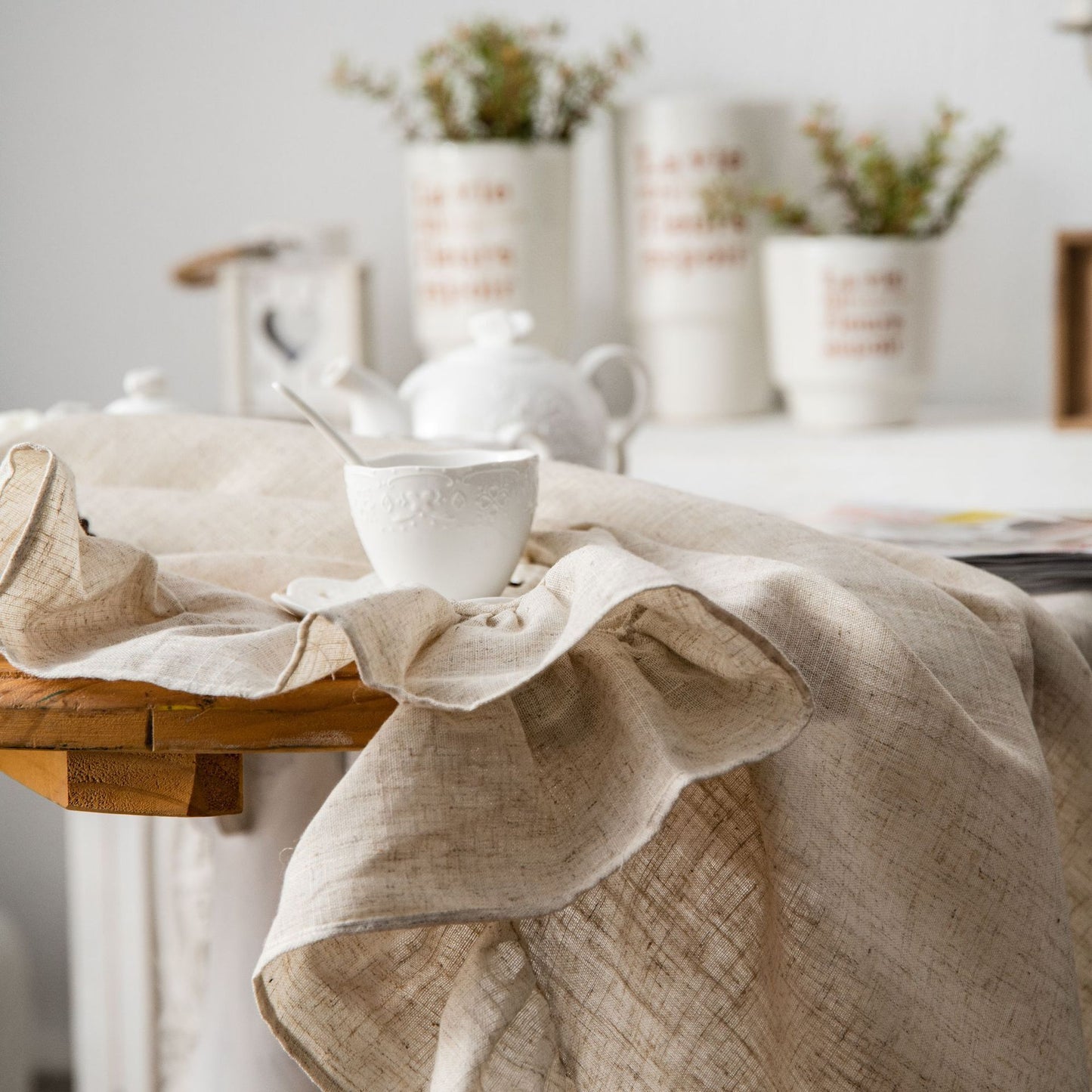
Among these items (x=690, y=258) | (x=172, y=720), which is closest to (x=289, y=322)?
(x=690, y=258)

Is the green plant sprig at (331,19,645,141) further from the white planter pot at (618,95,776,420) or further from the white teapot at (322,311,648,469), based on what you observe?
the white teapot at (322,311,648,469)

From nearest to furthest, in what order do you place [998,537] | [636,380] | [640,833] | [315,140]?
[640,833], [998,537], [636,380], [315,140]

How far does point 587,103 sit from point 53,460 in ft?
4.10

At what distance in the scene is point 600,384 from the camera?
5.89 feet

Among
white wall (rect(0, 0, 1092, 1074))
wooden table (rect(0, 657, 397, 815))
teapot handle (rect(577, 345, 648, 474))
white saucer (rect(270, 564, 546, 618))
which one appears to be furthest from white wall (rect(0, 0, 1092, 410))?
wooden table (rect(0, 657, 397, 815))

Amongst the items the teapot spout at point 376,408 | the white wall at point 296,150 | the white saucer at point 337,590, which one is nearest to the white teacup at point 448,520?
the white saucer at point 337,590

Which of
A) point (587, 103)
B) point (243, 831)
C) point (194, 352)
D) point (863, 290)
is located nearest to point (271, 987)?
point (243, 831)

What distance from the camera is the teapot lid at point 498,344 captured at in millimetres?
922

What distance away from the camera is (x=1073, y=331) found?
1.51 metres

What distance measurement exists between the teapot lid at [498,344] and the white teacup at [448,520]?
345mm

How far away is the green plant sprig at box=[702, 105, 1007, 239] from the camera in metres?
1.49

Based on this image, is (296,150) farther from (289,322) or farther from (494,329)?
(494,329)

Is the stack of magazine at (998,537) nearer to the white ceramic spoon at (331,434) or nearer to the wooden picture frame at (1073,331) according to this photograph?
the white ceramic spoon at (331,434)

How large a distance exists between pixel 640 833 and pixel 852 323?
3.82 ft
